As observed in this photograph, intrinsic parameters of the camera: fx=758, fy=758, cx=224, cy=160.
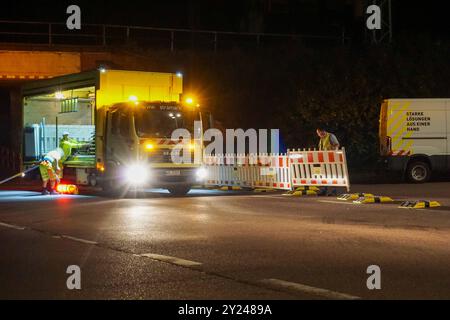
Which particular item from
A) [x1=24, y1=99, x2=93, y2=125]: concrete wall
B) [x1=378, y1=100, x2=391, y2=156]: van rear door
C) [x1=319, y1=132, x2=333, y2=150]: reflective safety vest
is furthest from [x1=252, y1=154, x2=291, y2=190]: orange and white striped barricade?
[x1=24, y1=99, x2=93, y2=125]: concrete wall

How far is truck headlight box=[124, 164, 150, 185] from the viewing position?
20.2 m

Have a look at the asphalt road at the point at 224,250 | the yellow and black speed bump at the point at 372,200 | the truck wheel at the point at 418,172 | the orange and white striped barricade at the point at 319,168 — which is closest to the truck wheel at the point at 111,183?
the asphalt road at the point at 224,250

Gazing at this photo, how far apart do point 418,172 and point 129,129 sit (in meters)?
10.7

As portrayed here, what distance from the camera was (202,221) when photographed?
14.1 meters

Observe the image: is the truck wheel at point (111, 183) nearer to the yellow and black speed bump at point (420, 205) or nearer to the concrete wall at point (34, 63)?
the yellow and black speed bump at point (420, 205)

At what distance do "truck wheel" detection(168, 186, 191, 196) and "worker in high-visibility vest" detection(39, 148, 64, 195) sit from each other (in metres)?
3.35

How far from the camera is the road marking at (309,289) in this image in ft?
24.2

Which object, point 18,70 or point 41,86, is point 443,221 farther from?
point 18,70

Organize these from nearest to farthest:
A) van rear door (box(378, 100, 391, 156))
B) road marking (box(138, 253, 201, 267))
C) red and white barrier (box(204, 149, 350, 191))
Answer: road marking (box(138, 253, 201, 267)) → red and white barrier (box(204, 149, 350, 191)) → van rear door (box(378, 100, 391, 156))

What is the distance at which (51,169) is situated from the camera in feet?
71.0

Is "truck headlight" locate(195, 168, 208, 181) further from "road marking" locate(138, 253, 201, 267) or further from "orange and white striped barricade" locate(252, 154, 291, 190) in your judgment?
"road marking" locate(138, 253, 201, 267)

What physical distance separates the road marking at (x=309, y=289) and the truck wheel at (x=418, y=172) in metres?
18.3

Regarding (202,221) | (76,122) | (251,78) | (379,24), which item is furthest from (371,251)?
(251,78)

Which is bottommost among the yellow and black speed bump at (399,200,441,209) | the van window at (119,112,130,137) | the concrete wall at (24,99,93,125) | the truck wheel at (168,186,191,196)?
the yellow and black speed bump at (399,200,441,209)
